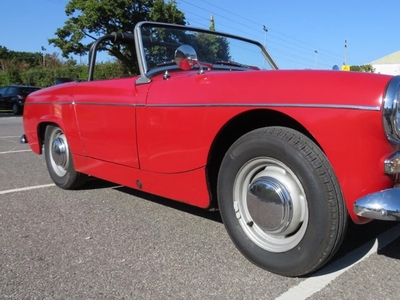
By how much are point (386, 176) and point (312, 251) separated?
1.75ft

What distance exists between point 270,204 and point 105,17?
87.4 feet

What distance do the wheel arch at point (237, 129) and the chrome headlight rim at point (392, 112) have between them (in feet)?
1.38

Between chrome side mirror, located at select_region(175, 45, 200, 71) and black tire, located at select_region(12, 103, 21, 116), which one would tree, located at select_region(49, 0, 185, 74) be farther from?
chrome side mirror, located at select_region(175, 45, 200, 71)

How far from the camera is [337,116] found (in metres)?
2.11

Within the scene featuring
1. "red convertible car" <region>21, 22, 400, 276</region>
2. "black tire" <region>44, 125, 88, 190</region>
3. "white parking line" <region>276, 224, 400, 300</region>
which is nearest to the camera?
"red convertible car" <region>21, 22, 400, 276</region>

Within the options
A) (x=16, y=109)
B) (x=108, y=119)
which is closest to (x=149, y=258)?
(x=108, y=119)

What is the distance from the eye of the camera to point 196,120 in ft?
8.96

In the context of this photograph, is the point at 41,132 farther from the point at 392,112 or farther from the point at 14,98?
the point at 14,98

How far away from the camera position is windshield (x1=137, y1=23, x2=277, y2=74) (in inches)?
139

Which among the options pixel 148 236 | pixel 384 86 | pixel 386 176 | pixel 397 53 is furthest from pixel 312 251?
pixel 397 53

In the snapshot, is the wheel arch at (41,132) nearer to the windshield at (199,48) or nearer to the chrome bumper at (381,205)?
the windshield at (199,48)

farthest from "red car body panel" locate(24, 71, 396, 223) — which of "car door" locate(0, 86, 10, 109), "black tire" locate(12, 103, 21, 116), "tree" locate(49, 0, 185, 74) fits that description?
"tree" locate(49, 0, 185, 74)

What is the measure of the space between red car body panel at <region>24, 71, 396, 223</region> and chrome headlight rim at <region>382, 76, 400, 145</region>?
0.03 metres

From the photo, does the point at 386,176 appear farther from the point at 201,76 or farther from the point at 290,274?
the point at 201,76
